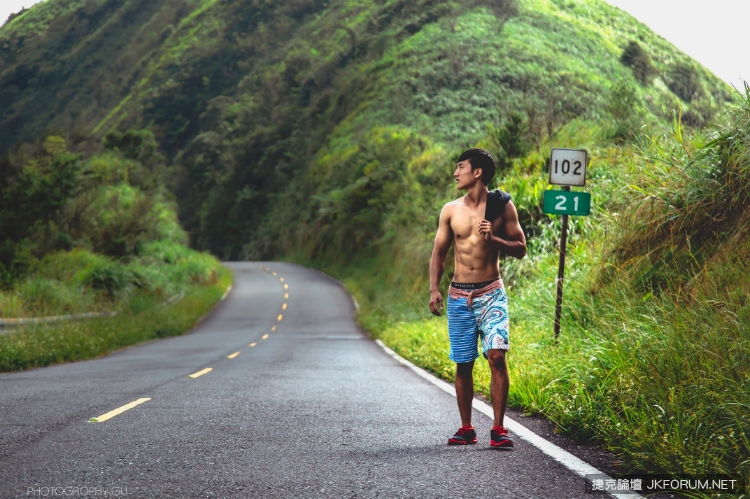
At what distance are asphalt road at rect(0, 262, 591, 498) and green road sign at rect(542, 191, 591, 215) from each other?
2922mm

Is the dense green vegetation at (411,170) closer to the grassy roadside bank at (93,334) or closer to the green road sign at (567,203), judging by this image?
the green road sign at (567,203)

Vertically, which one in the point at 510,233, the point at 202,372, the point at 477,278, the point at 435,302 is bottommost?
the point at 202,372

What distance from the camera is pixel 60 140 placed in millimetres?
30125

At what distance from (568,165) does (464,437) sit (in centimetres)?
557

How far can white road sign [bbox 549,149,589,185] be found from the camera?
10.0 metres

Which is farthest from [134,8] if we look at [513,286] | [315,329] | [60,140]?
[513,286]

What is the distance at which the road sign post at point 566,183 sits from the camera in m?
9.86

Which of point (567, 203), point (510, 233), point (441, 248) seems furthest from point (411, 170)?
point (510, 233)

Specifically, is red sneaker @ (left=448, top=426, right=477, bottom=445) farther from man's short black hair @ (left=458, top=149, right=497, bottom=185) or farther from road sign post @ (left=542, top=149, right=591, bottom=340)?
road sign post @ (left=542, top=149, right=591, bottom=340)

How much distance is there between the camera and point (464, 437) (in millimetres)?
5562

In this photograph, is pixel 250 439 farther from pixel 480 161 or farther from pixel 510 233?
pixel 480 161

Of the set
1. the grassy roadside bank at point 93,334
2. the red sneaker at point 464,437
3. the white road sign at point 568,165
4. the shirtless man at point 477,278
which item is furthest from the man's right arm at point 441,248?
the grassy roadside bank at point 93,334

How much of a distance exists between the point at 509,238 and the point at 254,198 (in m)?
71.5

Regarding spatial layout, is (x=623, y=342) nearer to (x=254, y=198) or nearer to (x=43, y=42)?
(x=254, y=198)
